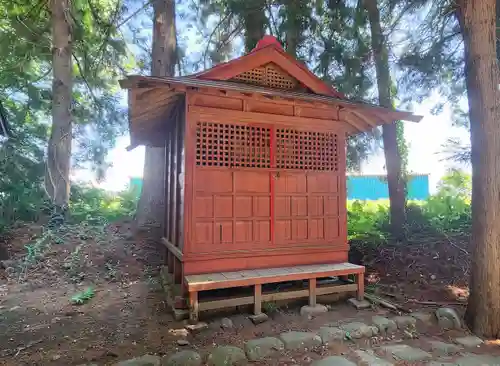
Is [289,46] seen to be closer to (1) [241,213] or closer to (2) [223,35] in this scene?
(2) [223,35]

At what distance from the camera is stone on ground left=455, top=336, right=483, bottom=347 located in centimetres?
436

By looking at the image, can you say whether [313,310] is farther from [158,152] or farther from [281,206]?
[158,152]

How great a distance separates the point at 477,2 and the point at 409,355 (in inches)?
197

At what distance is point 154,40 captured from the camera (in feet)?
31.0

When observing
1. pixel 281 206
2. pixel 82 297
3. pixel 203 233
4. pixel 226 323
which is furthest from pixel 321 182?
pixel 82 297

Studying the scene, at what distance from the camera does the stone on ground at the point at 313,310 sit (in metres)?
4.93

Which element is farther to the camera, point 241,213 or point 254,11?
point 254,11

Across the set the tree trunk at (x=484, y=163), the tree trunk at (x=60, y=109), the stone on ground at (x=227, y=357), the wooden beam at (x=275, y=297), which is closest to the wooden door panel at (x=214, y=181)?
the wooden beam at (x=275, y=297)

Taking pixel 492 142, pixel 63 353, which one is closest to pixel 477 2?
pixel 492 142

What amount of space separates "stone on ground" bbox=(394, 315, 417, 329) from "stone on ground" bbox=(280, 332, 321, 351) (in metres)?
1.37

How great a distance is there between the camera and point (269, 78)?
5.98 metres

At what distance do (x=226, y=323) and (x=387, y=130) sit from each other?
20.9 ft

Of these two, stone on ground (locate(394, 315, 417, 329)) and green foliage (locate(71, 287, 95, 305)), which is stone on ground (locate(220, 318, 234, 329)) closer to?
stone on ground (locate(394, 315, 417, 329))

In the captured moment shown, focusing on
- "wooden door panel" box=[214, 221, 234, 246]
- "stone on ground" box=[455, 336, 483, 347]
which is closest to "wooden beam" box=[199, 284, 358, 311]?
"wooden door panel" box=[214, 221, 234, 246]
